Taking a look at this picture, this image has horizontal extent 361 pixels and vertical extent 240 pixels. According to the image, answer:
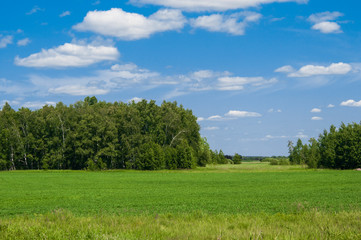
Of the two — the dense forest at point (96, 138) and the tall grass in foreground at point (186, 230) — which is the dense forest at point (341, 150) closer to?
the dense forest at point (96, 138)

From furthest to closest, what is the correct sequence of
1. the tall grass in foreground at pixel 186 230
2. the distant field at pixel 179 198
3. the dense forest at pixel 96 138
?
the dense forest at pixel 96 138 < the distant field at pixel 179 198 < the tall grass in foreground at pixel 186 230

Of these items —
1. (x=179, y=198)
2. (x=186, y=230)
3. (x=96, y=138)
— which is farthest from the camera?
(x=96, y=138)

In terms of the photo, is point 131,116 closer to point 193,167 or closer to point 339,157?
point 193,167

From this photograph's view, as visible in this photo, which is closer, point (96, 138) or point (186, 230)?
point (186, 230)

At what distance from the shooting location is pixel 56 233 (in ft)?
32.8

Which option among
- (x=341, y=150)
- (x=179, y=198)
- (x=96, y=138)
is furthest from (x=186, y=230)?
(x=341, y=150)

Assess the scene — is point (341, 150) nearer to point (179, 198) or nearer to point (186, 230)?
point (179, 198)

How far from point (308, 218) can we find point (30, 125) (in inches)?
3779

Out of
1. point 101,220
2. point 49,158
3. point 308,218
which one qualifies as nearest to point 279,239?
point 308,218

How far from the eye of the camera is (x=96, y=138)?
294 ft

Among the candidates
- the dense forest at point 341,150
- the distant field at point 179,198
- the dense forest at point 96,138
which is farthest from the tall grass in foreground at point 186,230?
the dense forest at point 341,150

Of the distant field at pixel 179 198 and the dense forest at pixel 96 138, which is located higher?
the dense forest at pixel 96 138

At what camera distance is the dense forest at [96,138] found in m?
91.4

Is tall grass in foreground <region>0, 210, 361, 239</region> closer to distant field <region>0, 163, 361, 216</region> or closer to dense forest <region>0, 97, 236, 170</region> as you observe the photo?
distant field <region>0, 163, 361, 216</region>
